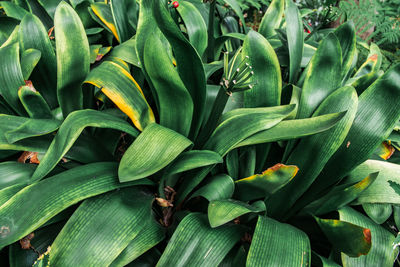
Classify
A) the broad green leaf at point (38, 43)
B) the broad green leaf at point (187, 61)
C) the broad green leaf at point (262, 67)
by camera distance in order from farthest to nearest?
1. the broad green leaf at point (38, 43)
2. the broad green leaf at point (262, 67)
3. the broad green leaf at point (187, 61)

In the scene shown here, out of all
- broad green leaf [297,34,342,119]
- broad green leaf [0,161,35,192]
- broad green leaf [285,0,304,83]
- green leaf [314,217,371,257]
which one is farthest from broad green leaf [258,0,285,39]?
broad green leaf [0,161,35,192]

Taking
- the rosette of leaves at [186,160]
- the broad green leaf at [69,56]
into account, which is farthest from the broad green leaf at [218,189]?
the broad green leaf at [69,56]

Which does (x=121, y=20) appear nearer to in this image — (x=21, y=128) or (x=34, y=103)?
(x=34, y=103)

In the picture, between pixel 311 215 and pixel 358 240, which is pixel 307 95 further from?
pixel 358 240

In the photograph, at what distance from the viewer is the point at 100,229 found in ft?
2.55

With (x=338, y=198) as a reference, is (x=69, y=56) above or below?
above

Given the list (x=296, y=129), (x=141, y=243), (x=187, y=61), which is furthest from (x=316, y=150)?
(x=141, y=243)

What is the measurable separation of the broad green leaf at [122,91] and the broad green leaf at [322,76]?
54 centimetres

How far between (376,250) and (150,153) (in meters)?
0.72

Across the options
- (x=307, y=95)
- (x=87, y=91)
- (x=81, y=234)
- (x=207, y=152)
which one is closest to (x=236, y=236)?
(x=207, y=152)

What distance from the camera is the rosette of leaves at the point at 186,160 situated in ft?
2.58

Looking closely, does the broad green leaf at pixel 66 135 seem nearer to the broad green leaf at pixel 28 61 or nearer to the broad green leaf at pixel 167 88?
the broad green leaf at pixel 167 88

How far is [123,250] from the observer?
0.82 metres

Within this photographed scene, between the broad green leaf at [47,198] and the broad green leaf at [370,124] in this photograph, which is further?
the broad green leaf at [370,124]
